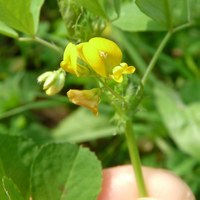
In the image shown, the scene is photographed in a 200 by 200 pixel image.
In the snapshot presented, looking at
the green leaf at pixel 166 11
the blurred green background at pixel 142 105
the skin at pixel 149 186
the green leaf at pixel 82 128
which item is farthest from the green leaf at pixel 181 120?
the green leaf at pixel 166 11

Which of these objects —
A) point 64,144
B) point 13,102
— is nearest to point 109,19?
point 64,144

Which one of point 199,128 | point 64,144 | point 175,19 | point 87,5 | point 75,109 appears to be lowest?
point 75,109

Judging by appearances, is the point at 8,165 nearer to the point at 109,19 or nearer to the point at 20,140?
the point at 20,140

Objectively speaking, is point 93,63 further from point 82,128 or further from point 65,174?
point 82,128

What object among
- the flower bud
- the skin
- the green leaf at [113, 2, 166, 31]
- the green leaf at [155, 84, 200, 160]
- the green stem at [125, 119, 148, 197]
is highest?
the flower bud

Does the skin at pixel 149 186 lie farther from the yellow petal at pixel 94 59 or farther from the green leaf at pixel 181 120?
the green leaf at pixel 181 120

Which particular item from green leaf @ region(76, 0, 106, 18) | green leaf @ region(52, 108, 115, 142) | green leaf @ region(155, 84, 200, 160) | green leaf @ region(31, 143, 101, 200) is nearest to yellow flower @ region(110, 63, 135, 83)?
Result: green leaf @ region(76, 0, 106, 18)

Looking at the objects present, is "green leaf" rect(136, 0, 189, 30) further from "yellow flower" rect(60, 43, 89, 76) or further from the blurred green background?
the blurred green background
